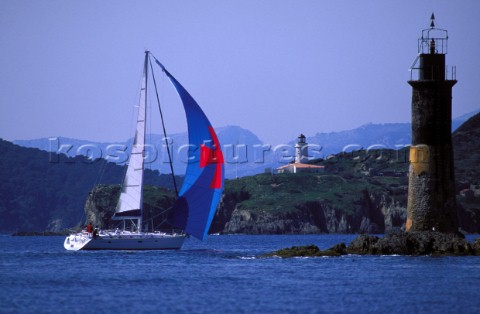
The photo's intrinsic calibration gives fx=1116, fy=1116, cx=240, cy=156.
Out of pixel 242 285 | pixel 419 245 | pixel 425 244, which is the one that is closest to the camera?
pixel 242 285

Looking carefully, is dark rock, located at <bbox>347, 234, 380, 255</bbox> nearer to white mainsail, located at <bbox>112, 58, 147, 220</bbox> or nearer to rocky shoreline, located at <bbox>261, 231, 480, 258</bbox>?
rocky shoreline, located at <bbox>261, 231, 480, 258</bbox>

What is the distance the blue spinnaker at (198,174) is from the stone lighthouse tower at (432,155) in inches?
528

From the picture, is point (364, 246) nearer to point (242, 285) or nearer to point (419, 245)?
point (419, 245)

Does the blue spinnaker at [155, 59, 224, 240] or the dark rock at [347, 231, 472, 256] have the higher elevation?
the blue spinnaker at [155, 59, 224, 240]

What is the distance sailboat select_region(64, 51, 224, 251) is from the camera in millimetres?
70375

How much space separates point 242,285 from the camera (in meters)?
51.3

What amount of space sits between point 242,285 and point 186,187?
21.0m

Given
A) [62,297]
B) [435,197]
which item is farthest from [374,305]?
[435,197]

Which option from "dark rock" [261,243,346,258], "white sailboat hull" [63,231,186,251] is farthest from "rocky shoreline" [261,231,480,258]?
"white sailboat hull" [63,231,186,251]

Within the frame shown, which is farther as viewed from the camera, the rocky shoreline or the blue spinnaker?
the blue spinnaker

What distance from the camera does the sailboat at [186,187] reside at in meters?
70.4

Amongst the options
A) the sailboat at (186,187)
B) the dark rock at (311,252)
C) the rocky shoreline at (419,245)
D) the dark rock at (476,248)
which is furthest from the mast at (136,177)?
the dark rock at (476,248)

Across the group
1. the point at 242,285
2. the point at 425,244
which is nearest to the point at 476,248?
the point at 425,244

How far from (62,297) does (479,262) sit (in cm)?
2489
